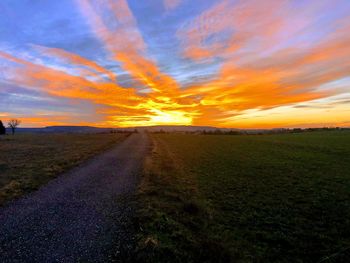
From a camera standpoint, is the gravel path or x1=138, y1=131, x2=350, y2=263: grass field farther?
x1=138, y1=131, x2=350, y2=263: grass field

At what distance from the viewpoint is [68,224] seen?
8.52 meters

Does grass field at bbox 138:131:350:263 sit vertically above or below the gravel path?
below

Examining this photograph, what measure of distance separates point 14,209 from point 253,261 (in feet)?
30.1

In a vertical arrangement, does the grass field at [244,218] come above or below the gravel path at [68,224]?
below

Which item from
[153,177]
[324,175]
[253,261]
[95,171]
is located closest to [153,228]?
[253,261]

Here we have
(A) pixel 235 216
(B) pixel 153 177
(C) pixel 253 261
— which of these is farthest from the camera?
(B) pixel 153 177

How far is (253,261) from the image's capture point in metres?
6.74

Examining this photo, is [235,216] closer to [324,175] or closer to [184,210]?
[184,210]

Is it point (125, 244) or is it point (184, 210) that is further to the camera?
point (184, 210)

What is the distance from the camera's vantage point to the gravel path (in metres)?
6.73

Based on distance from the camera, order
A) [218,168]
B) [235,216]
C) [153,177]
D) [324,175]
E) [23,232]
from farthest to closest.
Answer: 1. [218,168]
2. [324,175]
3. [153,177]
4. [235,216]
5. [23,232]

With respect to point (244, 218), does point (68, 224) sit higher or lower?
higher

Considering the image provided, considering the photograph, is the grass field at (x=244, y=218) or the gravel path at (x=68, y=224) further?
the grass field at (x=244, y=218)

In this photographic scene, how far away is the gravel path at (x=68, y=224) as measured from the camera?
6.73 metres
